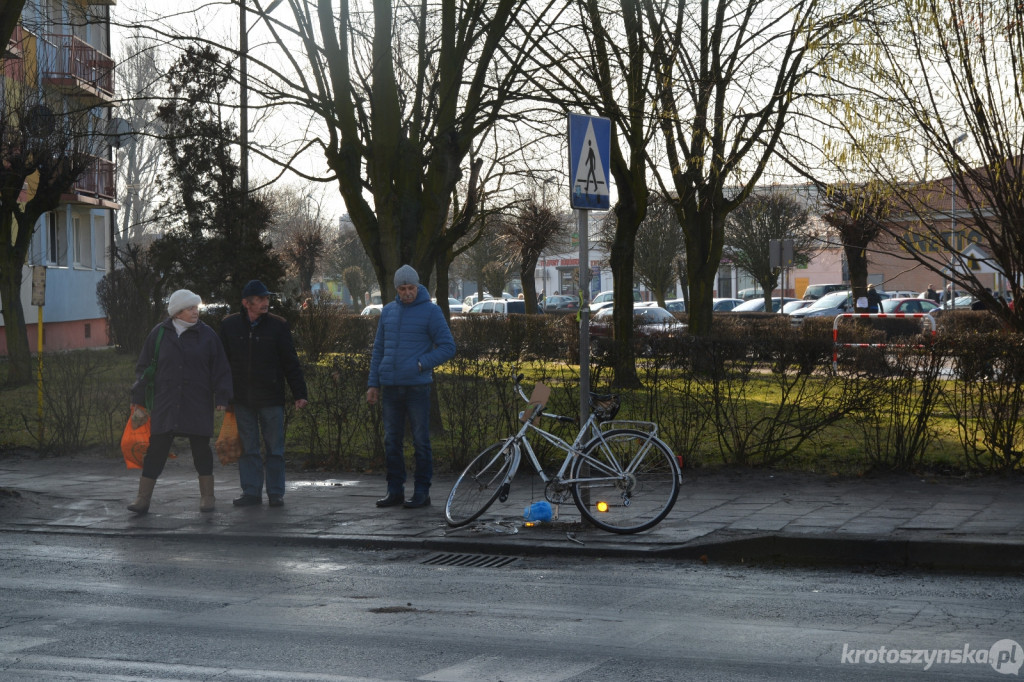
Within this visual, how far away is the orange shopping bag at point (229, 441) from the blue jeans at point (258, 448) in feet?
0.14

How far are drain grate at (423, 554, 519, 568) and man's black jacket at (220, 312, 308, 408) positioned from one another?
267 centimetres

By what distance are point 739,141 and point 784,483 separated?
38.1 ft

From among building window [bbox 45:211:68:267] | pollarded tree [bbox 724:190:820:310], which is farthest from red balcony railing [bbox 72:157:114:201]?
pollarded tree [bbox 724:190:820:310]

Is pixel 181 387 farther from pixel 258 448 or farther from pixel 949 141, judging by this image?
pixel 949 141

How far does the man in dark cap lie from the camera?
10.8 m

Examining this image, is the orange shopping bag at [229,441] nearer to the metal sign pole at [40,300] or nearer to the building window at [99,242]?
the metal sign pole at [40,300]

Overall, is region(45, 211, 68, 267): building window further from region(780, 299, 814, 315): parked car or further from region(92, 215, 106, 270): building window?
region(780, 299, 814, 315): parked car

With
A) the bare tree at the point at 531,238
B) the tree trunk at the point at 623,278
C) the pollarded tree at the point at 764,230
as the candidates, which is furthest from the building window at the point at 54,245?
the pollarded tree at the point at 764,230

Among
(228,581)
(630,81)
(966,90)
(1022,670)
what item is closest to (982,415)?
(966,90)

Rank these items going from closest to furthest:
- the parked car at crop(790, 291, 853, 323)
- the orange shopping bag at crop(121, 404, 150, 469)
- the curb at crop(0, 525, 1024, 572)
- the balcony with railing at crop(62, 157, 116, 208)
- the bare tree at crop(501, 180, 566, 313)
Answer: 1. the curb at crop(0, 525, 1024, 572)
2. the orange shopping bag at crop(121, 404, 150, 469)
3. the balcony with railing at crop(62, 157, 116, 208)
4. the parked car at crop(790, 291, 853, 323)
5. the bare tree at crop(501, 180, 566, 313)

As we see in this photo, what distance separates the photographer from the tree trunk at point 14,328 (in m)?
24.3

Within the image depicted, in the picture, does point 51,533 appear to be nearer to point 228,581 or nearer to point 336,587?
point 228,581

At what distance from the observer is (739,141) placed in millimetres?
21703

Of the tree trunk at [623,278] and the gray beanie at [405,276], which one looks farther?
the tree trunk at [623,278]
